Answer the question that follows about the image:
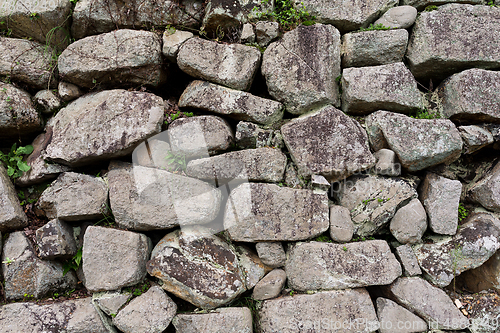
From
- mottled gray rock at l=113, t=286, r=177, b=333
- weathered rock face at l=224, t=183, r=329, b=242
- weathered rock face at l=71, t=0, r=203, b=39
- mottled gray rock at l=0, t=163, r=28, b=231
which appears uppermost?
weathered rock face at l=71, t=0, r=203, b=39

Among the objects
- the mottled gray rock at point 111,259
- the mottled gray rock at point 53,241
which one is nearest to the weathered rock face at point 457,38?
the mottled gray rock at point 111,259

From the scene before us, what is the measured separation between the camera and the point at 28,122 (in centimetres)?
286

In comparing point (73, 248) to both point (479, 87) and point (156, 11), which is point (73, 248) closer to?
point (156, 11)

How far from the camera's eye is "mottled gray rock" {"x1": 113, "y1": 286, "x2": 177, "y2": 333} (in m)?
2.49

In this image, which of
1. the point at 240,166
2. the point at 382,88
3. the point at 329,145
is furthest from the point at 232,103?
the point at 382,88

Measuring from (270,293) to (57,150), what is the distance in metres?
2.42

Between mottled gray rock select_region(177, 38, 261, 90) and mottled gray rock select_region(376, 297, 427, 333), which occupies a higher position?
mottled gray rock select_region(177, 38, 261, 90)

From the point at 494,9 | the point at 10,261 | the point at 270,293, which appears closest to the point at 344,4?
the point at 494,9

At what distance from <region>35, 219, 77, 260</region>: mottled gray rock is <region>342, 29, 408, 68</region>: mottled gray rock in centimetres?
319

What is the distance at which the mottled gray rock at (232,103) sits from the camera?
2785 millimetres

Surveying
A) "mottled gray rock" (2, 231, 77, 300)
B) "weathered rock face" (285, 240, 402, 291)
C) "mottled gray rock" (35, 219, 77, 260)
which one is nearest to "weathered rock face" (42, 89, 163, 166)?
"mottled gray rock" (35, 219, 77, 260)

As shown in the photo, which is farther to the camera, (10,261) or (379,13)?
(379,13)

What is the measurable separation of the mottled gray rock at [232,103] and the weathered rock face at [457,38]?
→ 1.51 meters

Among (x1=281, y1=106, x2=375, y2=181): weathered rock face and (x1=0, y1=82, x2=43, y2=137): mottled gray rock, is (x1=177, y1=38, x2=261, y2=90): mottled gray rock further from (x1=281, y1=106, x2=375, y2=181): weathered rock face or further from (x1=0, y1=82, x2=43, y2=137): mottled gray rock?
(x1=0, y1=82, x2=43, y2=137): mottled gray rock
